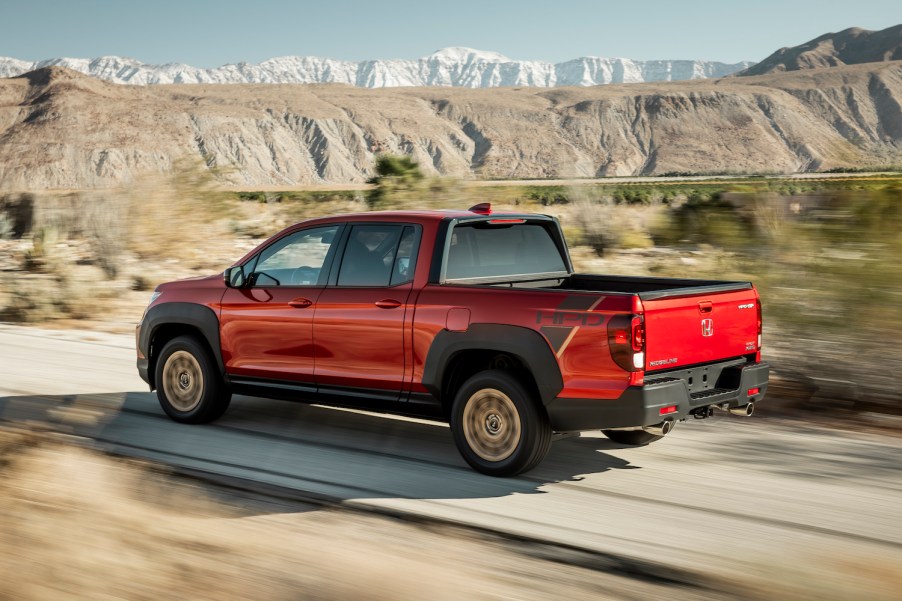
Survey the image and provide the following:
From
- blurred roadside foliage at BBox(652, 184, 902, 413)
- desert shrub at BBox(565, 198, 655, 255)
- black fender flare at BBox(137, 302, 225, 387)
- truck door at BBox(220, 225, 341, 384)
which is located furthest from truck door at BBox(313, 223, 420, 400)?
desert shrub at BBox(565, 198, 655, 255)

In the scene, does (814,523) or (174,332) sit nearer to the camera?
(814,523)

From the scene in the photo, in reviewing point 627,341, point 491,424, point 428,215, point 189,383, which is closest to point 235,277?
point 189,383

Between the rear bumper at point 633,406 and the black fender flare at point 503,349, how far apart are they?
0.14 m

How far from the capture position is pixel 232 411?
29.2 feet

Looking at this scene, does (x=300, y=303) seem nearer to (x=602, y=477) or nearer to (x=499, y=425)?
(x=499, y=425)

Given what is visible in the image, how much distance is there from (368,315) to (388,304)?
0.19 m

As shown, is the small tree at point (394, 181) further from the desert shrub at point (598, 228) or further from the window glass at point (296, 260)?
the window glass at point (296, 260)

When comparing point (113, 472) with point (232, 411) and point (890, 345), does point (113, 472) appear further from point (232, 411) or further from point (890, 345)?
point (890, 345)

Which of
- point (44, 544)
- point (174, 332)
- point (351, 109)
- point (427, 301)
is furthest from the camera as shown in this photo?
point (351, 109)

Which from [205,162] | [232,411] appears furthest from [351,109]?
[232,411]

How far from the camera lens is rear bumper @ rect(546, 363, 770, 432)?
5.98m

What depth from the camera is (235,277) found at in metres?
8.02

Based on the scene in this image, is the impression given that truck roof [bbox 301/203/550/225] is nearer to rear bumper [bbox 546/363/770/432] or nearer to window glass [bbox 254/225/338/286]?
window glass [bbox 254/225/338/286]

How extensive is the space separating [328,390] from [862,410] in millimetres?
4837
